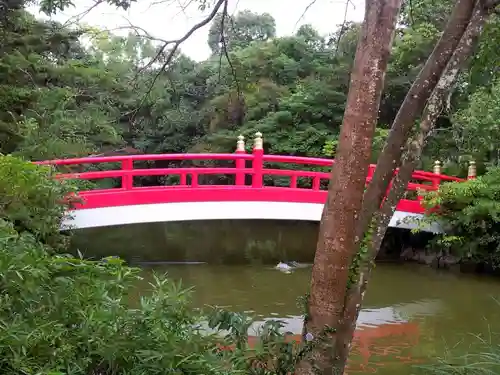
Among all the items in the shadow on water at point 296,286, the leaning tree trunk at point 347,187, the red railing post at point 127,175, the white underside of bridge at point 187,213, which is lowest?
the shadow on water at point 296,286

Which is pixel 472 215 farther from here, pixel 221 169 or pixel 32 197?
pixel 32 197

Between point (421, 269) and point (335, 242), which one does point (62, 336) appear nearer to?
point (335, 242)

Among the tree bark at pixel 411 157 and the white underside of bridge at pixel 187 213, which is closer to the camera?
the tree bark at pixel 411 157

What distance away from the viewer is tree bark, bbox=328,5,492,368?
2.14 meters

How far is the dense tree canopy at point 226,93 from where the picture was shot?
637 cm

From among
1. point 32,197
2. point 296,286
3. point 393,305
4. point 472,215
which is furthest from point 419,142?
point 472,215

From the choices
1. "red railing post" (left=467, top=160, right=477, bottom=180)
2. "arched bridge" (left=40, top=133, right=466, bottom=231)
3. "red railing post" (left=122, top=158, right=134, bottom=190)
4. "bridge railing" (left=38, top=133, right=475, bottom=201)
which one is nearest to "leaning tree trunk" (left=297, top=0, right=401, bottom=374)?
"bridge railing" (left=38, top=133, right=475, bottom=201)

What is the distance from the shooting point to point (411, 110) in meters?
2.15

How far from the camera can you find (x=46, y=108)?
7324 mm

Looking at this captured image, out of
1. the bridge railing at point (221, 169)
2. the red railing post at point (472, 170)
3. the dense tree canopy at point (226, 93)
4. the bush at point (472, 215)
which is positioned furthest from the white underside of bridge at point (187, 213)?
the red railing post at point (472, 170)

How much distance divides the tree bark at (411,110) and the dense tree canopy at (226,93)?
1250 millimetres

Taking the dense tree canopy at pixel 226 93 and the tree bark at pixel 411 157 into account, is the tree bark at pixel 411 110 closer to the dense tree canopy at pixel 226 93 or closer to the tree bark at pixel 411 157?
the tree bark at pixel 411 157

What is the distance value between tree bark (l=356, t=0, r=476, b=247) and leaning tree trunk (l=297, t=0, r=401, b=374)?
0.49ft

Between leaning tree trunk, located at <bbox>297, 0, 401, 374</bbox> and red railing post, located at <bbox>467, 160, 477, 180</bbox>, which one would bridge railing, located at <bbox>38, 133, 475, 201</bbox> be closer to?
red railing post, located at <bbox>467, 160, 477, 180</bbox>
